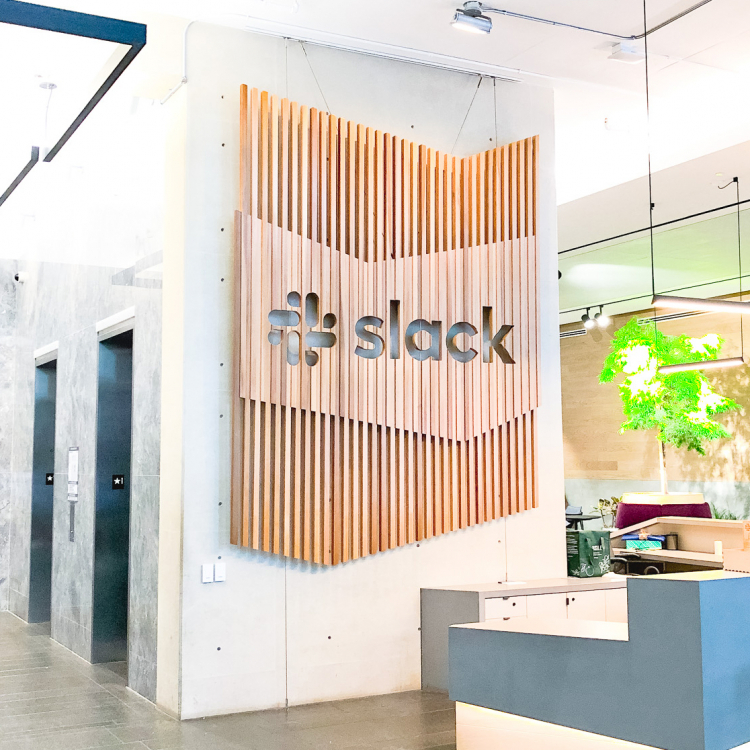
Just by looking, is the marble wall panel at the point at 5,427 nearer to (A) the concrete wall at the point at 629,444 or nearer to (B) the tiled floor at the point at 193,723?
(B) the tiled floor at the point at 193,723

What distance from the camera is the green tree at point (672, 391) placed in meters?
12.8

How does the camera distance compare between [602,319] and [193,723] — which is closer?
[193,723]

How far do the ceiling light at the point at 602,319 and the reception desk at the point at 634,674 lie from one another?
10.9m

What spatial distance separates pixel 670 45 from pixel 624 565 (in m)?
4.27

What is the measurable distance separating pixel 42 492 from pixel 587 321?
887 centimetres

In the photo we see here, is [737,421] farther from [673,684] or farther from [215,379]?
[673,684]

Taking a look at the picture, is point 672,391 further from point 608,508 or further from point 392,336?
point 392,336

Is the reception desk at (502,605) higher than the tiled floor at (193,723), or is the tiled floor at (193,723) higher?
the reception desk at (502,605)

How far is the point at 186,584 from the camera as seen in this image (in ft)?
18.7

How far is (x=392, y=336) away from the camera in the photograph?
6.40 meters

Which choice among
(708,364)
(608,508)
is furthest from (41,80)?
(608,508)

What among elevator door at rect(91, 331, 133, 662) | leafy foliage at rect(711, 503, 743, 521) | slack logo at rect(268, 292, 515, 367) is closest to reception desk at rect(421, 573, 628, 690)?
slack logo at rect(268, 292, 515, 367)

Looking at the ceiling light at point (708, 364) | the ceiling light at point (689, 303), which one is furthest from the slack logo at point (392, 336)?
the ceiling light at point (708, 364)

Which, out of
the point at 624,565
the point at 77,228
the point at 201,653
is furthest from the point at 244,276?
the point at 624,565
